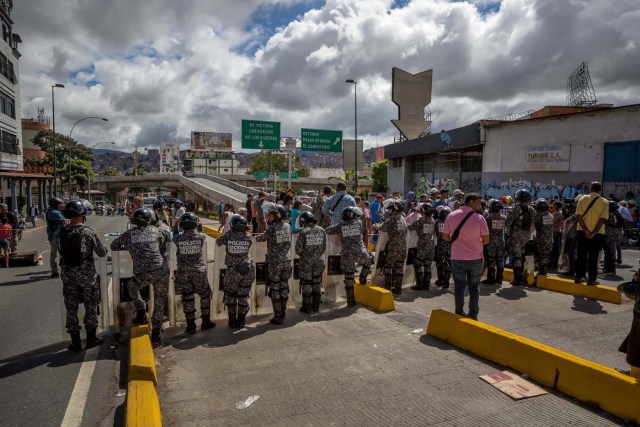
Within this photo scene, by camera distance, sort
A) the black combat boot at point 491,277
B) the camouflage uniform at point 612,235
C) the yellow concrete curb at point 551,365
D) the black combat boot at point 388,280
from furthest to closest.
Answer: the camouflage uniform at point 612,235, the black combat boot at point 491,277, the black combat boot at point 388,280, the yellow concrete curb at point 551,365

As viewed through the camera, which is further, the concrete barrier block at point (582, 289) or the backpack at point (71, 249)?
the concrete barrier block at point (582, 289)

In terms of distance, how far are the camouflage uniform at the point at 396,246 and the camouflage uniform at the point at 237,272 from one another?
2.72 m

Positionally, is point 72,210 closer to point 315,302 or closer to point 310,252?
point 310,252

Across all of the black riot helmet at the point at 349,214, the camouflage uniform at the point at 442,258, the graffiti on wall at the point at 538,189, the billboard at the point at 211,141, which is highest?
the billboard at the point at 211,141

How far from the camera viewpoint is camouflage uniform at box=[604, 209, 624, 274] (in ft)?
32.5

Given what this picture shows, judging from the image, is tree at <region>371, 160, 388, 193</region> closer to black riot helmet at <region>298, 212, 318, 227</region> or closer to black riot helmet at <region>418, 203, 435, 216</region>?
black riot helmet at <region>418, 203, 435, 216</region>

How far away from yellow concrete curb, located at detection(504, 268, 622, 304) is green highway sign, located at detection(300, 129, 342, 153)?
20.3 m

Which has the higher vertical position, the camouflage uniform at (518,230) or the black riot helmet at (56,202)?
the black riot helmet at (56,202)

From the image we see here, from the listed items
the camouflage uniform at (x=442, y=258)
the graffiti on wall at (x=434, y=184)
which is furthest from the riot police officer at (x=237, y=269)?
the graffiti on wall at (x=434, y=184)

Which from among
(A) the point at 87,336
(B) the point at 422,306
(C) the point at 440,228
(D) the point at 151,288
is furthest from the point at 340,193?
(A) the point at 87,336

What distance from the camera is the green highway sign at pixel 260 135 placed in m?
25.8

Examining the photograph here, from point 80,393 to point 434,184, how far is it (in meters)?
29.7

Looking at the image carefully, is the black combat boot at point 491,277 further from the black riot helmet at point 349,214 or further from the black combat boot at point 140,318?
the black combat boot at point 140,318

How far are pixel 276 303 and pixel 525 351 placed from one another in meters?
3.32
